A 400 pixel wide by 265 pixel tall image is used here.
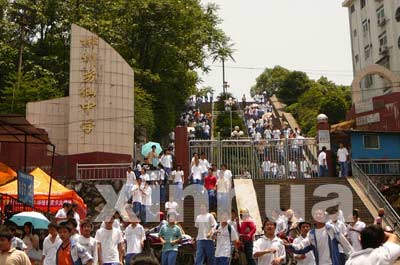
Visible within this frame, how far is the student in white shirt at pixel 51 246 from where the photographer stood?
1046cm

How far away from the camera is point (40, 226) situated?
1319 centimetres

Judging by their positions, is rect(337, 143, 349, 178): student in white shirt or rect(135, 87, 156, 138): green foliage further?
rect(135, 87, 156, 138): green foliage

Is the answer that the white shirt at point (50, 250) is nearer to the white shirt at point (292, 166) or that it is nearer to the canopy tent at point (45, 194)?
the canopy tent at point (45, 194)

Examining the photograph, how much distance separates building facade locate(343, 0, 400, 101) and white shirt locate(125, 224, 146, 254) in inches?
1208

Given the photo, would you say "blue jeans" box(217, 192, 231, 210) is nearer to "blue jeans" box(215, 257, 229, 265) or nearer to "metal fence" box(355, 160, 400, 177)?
"blue jeans" box(215, 257, 229, 265)

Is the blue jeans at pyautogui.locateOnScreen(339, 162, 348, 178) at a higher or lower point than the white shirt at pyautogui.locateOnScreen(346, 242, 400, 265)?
higher

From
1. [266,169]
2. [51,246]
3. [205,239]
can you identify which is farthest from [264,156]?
[51,246]

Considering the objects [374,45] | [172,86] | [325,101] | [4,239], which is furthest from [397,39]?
[4,239]

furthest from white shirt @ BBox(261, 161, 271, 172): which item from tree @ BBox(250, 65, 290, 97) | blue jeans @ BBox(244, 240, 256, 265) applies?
tree @ BBox(250, 65, 290, 97)

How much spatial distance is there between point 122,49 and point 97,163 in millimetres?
13226

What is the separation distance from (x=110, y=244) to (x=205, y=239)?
2941mm

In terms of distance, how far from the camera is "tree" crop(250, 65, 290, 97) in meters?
76.4

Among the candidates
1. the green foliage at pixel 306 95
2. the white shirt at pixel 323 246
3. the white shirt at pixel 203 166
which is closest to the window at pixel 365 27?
the green foliage at pixel 306 95

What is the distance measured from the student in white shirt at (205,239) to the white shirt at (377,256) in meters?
8.21
